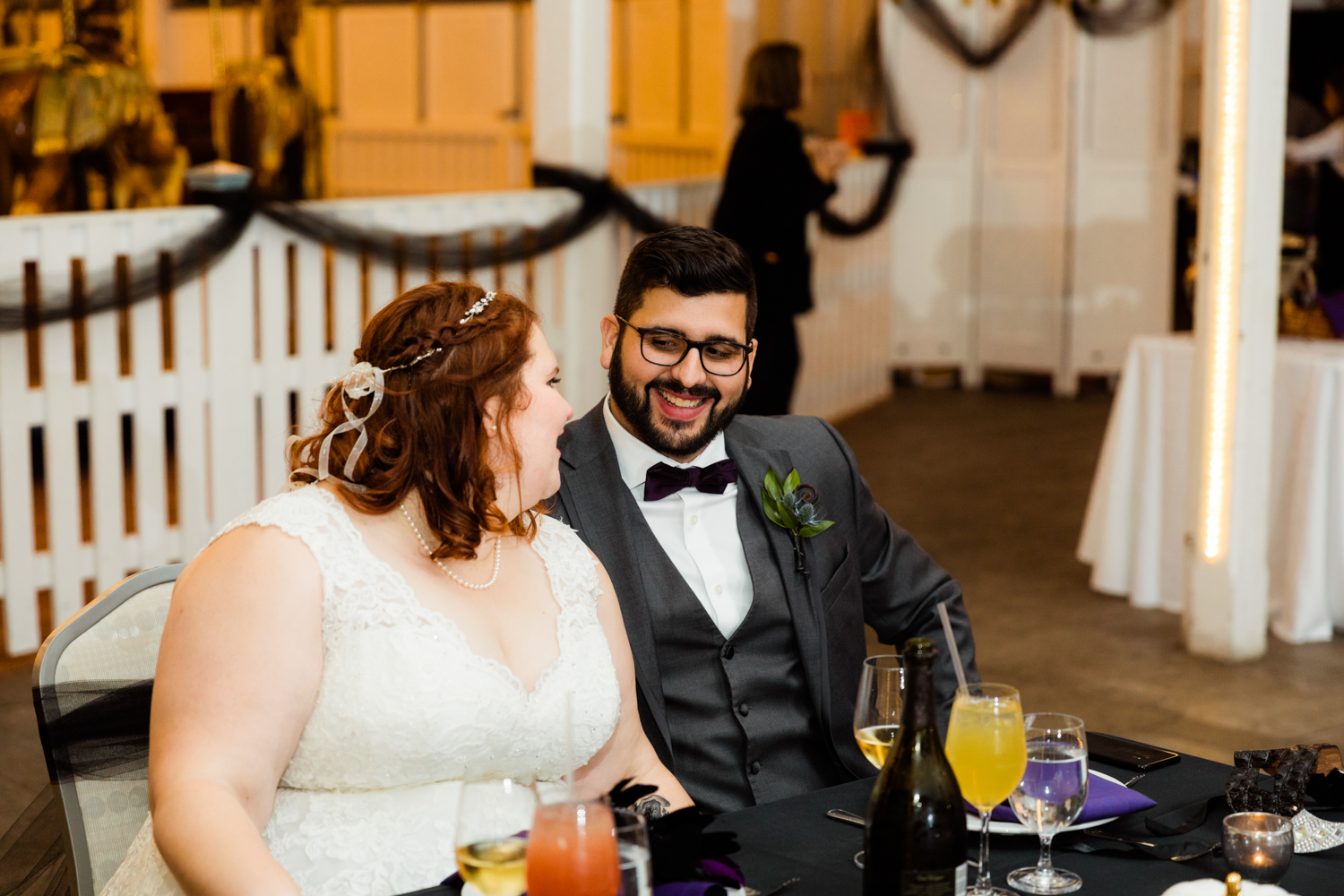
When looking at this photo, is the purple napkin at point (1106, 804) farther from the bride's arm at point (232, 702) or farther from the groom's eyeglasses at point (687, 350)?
the groom's eyeglasses at point (687, 350)

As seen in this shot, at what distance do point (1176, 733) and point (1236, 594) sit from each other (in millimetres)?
721

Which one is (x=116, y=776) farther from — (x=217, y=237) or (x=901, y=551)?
(x=217, y=237)

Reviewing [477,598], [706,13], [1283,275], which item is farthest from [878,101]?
[477,598]

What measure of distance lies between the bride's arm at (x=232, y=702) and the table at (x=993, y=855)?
22 centimetres

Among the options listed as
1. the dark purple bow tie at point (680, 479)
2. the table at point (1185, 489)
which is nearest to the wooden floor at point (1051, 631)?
the table at point (1185, 489)

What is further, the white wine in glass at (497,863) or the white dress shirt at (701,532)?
the white dress shirt at (701,532)

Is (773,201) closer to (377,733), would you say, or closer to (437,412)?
(437,412)

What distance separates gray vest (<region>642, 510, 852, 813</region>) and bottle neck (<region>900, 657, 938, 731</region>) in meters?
0.85

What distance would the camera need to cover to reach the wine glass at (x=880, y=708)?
147cm

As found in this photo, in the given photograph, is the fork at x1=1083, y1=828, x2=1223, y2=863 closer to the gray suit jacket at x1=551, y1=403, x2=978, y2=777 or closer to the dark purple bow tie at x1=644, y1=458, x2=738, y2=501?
the gray suit jacket at x1=551, y1=403, x2=978, y2=777

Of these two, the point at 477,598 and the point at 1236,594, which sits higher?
the point at 477,598

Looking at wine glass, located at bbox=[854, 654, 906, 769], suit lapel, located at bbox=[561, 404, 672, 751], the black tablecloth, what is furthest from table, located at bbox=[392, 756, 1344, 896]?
suit lapel, located at bbox=[561, 404, 672, 751]

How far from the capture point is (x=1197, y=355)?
4250 millimetres

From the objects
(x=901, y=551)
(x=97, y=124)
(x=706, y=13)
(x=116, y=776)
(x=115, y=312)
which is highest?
(x=706, y=13)
